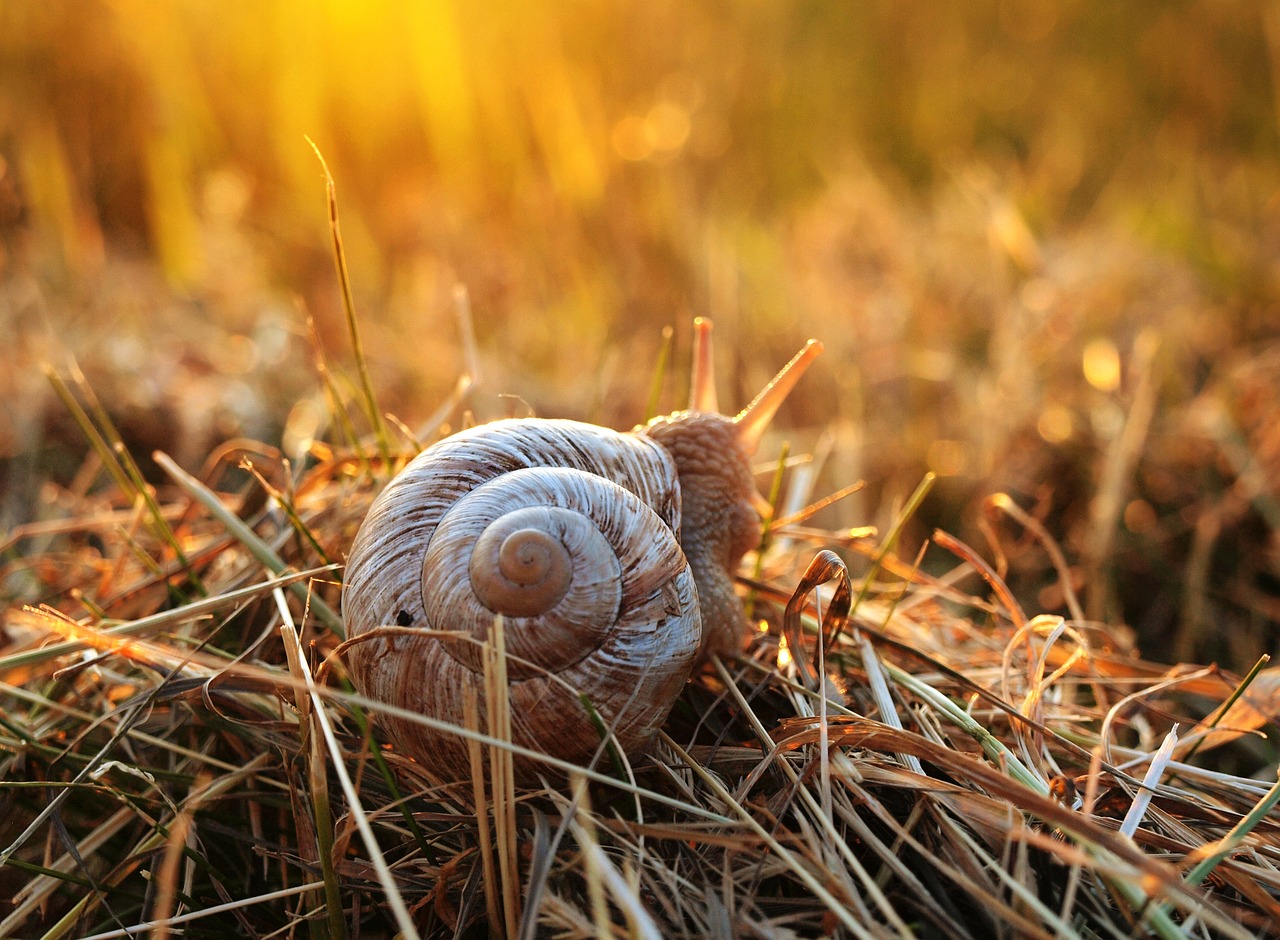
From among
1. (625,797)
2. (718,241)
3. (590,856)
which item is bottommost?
(625,797)

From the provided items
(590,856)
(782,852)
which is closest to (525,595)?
(590,856)

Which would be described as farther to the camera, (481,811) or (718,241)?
(718,241)

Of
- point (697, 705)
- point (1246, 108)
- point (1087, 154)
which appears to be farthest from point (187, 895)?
point (1246, 108)

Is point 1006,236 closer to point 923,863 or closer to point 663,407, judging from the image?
point 663,407

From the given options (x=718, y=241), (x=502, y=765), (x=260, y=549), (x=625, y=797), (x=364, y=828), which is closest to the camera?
(x=364, y=828)

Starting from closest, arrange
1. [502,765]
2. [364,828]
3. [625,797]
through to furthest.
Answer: [364,828] < [502,765] < [625,797]

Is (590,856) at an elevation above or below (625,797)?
above

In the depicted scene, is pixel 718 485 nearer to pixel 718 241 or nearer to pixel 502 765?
pixel 502 765

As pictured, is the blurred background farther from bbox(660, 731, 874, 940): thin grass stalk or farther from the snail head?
bbox(660, 731, 874, 940): thin grass stalk
